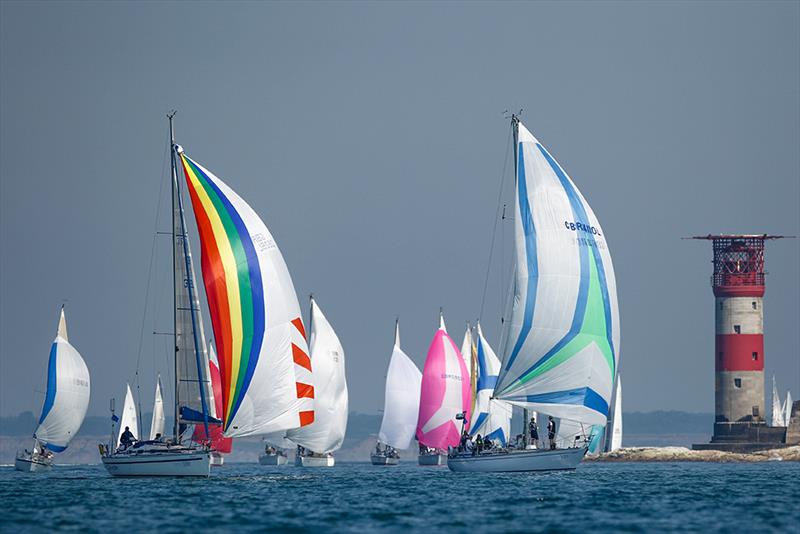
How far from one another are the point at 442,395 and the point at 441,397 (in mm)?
109

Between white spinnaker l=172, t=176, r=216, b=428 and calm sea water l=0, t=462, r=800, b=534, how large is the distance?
2.34 metres

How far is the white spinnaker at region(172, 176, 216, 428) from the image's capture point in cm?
4847

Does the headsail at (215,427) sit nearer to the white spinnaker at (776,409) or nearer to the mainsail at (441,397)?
the mainsail at (441,397)

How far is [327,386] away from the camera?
74.9m

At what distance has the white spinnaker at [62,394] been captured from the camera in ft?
240

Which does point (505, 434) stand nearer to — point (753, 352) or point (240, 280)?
point (753, 352)

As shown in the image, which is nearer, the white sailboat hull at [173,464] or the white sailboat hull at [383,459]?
the white sailboat hull at [173,464]

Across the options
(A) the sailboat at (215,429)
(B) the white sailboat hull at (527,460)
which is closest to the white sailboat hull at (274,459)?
(A) the sailboat at (215,429)

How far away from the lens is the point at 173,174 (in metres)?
49.2

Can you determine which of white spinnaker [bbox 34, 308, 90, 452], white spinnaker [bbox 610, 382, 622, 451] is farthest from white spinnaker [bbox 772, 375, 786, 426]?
white spinnaker [bbox 34, 308, 90, 452]

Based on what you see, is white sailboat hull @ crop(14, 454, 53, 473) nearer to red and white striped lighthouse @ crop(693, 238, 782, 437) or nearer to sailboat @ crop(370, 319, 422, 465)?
sailboat @ crop(370, 319, 422, 465)

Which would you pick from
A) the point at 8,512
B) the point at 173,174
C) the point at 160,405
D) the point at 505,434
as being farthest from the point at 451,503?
the point at 160,405

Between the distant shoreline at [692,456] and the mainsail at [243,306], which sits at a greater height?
the mainsail at [243,306]

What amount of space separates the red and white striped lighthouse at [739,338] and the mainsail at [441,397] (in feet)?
51.9
